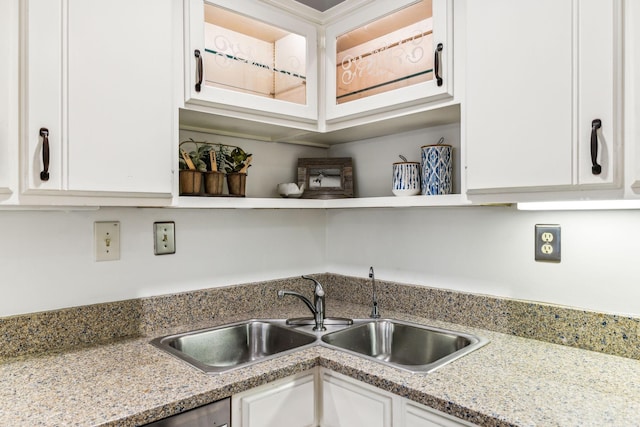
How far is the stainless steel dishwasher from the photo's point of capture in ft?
3.38

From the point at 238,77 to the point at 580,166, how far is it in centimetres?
114

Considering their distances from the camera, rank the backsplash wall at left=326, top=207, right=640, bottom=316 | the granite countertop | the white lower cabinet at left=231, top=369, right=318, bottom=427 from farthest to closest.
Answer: the backsplash wall at left=326, top=207, right=640, bottom=316 < the white lower cabinet at left=231, top=369, right=318, bottom=427 < the granite countertop

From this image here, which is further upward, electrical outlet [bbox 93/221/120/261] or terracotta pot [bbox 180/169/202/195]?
terracotta pot [bbox 180/169/202/195]

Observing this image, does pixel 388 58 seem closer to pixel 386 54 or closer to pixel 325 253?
pixel 386 54

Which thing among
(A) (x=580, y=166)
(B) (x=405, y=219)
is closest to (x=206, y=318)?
(B) (x=405, y=219)

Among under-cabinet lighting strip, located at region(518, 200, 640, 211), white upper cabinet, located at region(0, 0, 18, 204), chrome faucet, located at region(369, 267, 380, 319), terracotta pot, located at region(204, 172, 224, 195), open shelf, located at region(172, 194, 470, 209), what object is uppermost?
white upper cabinet, located at region(0, 0, 18, 204)

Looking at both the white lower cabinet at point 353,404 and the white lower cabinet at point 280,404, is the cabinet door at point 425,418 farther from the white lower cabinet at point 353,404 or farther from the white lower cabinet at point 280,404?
the white lower cabinet at point 280,404

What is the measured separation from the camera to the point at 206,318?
5.79ft

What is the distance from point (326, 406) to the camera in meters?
1.36

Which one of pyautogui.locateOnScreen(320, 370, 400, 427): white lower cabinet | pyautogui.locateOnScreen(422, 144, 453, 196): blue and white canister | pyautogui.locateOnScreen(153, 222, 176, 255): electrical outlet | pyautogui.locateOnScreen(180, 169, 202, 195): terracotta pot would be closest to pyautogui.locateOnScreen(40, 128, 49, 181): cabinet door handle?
pyautogui.locateOnScreen(180, 169, 202, 195): terracotta pot

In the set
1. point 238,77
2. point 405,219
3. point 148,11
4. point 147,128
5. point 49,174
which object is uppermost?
point 148,11

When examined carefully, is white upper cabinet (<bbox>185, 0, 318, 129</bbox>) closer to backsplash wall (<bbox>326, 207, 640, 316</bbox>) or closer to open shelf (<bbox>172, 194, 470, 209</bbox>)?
open shelf (<bbox>172, 194, 470, 209</bbox>)

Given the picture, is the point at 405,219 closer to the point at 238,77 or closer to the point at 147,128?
the point at 238,77

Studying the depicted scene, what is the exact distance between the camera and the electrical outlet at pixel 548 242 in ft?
4.73
